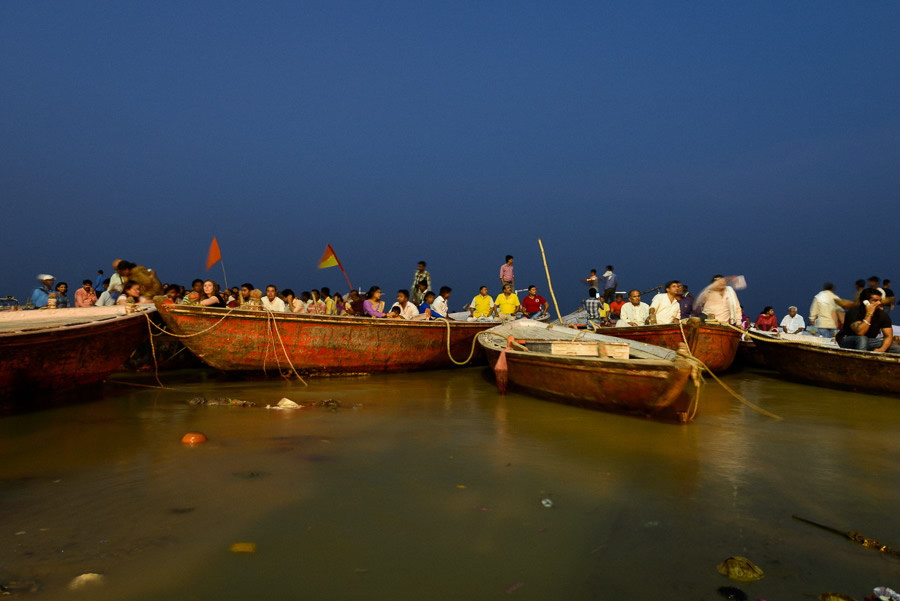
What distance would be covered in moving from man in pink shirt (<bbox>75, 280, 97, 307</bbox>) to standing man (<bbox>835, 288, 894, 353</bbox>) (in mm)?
14105

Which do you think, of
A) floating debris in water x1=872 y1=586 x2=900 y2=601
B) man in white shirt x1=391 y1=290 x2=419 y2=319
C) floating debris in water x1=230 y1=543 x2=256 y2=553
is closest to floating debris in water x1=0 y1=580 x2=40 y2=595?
floating debris in water x1=230 y1=543 x2=256 y2=553

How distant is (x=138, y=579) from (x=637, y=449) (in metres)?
4.16

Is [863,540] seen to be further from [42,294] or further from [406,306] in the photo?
[42,294]

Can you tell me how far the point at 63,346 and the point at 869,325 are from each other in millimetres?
11421

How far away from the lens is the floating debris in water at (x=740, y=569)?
2.83 m

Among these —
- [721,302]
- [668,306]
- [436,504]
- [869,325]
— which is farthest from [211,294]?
[869,325]

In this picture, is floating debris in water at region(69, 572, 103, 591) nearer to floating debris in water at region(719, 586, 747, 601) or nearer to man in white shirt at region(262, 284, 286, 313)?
floating debris in water at region(719, 586, 747, 601)

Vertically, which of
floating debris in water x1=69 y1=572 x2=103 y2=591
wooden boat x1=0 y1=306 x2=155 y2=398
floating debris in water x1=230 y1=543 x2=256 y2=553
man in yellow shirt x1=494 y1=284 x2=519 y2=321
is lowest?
floating debris in water x1=230 y1=543 x2=256 y2=553

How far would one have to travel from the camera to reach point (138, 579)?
107 inches

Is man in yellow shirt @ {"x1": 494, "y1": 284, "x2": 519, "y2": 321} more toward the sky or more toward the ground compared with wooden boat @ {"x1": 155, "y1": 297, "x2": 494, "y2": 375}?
more toward the sky

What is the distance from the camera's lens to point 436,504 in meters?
3.75

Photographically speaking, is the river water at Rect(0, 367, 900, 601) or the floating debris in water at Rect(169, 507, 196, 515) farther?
the floating debris in water at Rect(169, 507, 196, 515)

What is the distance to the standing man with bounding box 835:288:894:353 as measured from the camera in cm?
826

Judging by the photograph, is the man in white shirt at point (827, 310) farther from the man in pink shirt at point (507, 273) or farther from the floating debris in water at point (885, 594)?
the floating debris in water at point (885, 594)
